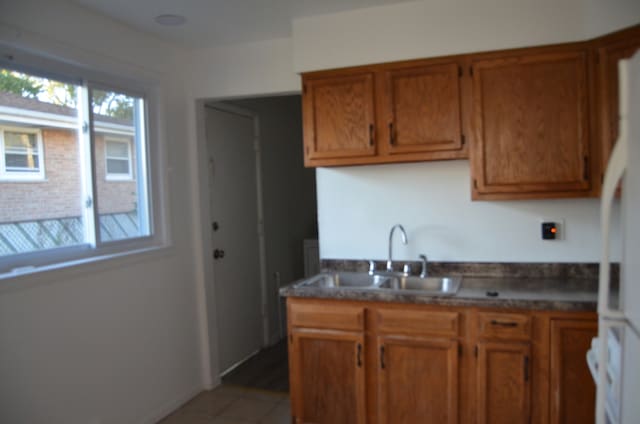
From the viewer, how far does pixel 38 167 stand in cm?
244

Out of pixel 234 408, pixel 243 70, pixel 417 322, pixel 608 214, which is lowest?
pixel 234 408

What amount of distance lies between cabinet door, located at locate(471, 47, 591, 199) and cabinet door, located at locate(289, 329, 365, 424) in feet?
3.65

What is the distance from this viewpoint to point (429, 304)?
97.0 inches

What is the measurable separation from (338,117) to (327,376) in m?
1.48

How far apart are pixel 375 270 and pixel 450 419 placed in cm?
100

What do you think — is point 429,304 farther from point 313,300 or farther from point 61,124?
point 61,124

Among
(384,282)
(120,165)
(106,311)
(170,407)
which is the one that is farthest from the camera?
(170,407)

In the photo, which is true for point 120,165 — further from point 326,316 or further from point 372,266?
point 372,266

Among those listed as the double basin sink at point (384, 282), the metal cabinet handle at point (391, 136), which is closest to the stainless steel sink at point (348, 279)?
the double basin sink at point (384, 282)

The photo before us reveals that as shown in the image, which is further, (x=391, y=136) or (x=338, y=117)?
(x=338, y=117)

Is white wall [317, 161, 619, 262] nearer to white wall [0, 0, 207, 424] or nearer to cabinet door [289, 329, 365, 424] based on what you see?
cabinet door [289, 329, 365, 424]

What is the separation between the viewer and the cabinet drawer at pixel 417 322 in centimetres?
243

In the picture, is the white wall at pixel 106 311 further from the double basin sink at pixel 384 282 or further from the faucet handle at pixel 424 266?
the faucet handle at pixel 424 266

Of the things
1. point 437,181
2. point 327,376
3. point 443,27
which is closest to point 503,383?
point 327,376
